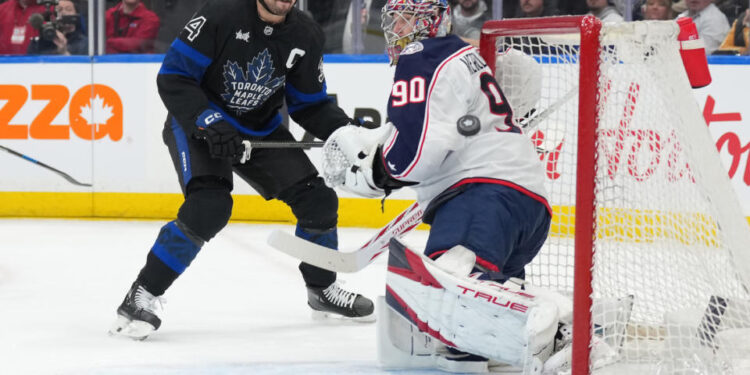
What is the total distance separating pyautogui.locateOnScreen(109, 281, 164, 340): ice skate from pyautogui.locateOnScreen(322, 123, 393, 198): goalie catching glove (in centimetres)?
59

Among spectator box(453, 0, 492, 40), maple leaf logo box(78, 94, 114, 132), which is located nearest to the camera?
maple leaf logo box(78, 94, 114, 132)

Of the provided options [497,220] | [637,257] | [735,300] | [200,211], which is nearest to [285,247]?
[200,211]

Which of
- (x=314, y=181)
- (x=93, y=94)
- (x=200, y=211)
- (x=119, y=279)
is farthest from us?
(x=93, y=94)

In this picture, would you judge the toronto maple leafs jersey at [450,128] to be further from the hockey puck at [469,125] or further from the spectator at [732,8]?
the spectator at [732,8]

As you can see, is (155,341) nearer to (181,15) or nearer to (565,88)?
(565,88)

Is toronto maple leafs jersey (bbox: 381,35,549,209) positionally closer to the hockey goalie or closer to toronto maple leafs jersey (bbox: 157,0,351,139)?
the hockey goalie

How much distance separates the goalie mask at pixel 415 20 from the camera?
2.27 meters

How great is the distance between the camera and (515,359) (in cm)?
205

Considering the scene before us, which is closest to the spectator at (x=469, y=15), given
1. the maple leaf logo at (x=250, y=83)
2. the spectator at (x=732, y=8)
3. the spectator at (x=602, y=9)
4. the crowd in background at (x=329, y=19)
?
the crowd in background at (x=329, y=19)

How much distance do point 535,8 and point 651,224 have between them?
9.12 ft

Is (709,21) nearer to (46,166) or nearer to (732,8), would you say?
(732,8)

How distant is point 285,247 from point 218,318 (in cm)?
44

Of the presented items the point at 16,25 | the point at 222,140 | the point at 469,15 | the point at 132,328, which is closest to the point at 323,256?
the point at 222,140

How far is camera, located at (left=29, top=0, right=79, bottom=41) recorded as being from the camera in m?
5.02
